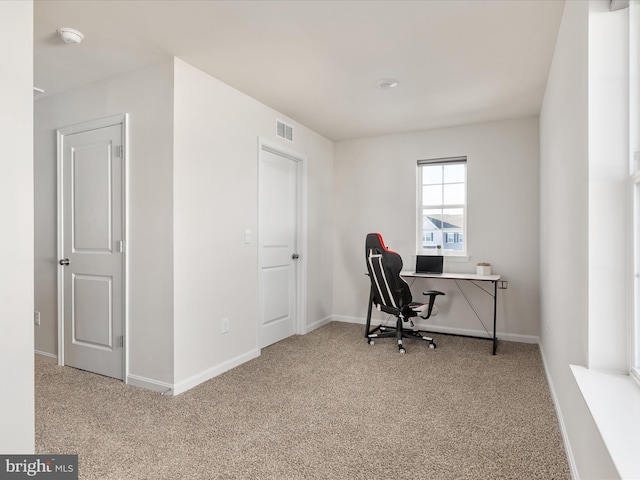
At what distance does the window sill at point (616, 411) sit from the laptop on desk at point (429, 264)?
9.19ft

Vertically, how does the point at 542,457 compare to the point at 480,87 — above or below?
below

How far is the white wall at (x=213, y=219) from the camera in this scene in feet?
9.43

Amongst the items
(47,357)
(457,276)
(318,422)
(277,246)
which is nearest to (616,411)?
(318,422)

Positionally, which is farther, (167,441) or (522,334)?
(522,334)

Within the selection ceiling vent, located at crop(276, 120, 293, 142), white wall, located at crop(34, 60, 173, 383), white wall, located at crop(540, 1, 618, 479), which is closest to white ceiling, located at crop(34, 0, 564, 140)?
white wall, located at crop(34, 60, 173, 383)

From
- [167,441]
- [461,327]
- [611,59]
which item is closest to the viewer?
[611,59]

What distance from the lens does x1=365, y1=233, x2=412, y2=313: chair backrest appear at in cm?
379

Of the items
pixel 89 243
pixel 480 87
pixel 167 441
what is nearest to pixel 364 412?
pixel 167 441

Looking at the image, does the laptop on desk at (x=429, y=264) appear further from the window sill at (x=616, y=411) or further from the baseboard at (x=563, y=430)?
the window sill at (x=616, y=411)

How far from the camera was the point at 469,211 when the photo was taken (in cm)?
449

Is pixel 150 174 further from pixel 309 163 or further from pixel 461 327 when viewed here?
pixel 461 327

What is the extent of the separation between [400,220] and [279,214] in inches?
61.9

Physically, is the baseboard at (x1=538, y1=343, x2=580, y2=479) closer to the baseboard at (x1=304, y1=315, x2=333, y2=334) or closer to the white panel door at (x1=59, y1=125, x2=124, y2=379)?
the baseboard at (x1=304, y1=315, x2=333, y2=334)

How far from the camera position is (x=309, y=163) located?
4668mm
